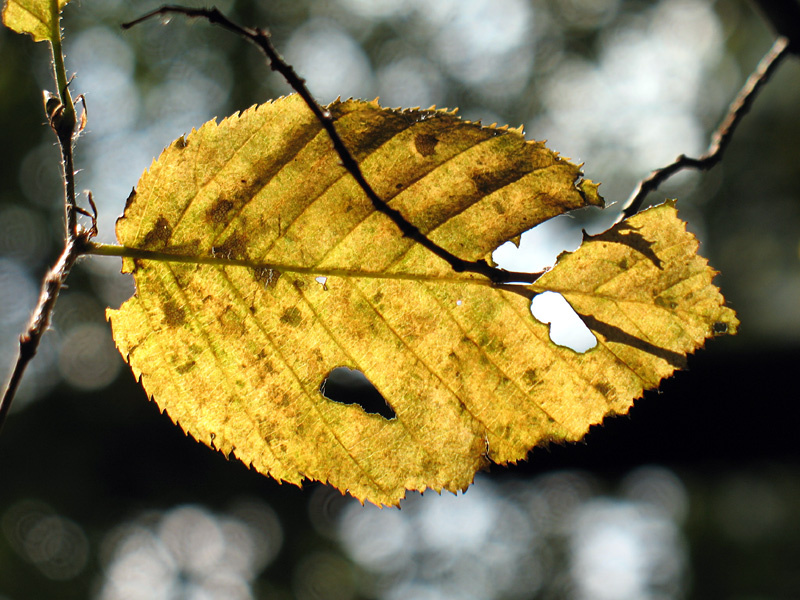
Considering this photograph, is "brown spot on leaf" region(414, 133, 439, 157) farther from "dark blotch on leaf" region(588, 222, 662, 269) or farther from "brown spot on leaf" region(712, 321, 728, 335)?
"brown spot on leaf" region(712, 321, 728, 335)

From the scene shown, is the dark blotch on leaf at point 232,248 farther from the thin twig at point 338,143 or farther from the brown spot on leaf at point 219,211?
the thin twig at point 338,143

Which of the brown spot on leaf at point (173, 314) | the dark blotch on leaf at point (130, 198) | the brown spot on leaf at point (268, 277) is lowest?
the brown spot on leaf at point (173, 314)

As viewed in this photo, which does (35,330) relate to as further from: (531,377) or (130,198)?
(531,377)

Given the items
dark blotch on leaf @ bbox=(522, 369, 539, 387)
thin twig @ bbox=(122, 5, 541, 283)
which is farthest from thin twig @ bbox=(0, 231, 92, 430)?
dark blotch on leaf @ bbox=(522, 369, 539, 387)

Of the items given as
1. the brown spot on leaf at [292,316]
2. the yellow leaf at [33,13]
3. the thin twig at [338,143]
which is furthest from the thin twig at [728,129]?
the yellow leaf at [33,13]

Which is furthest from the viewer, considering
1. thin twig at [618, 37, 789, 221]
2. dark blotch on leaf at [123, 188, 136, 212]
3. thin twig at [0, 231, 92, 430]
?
thin twig at [618, 37, 789, 221]

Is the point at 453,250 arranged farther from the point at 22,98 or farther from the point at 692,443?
the point at 22,98
